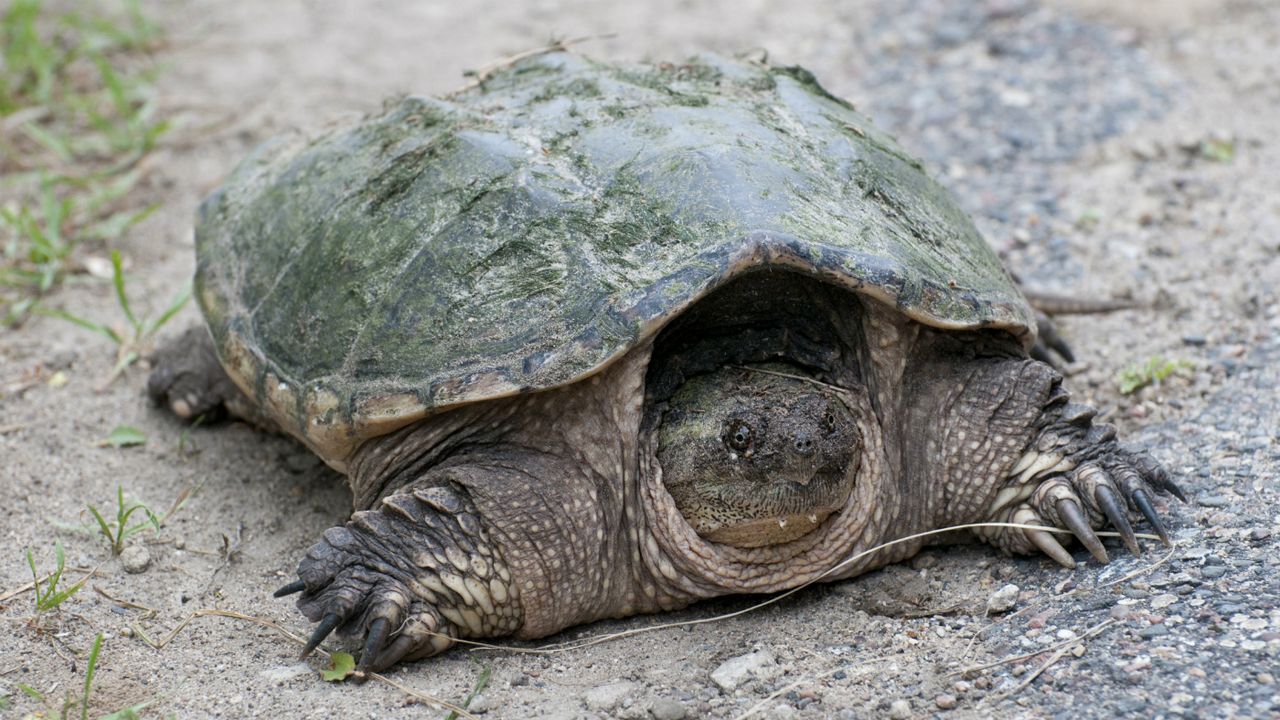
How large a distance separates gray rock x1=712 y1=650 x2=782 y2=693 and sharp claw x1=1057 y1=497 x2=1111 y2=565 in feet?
2.50

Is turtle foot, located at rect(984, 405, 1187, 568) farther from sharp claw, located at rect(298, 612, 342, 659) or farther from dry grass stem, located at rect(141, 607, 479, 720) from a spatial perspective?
sharp claw, located at rect(298, 612, 342, 659)

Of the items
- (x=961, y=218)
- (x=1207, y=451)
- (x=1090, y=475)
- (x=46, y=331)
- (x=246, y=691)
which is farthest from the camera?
(x=46, y=331)

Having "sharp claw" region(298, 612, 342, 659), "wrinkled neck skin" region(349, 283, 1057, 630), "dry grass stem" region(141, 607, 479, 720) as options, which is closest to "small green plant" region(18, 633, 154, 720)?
A: "dry grass stem" region(141, 607, 479, 720)

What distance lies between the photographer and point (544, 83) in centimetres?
383

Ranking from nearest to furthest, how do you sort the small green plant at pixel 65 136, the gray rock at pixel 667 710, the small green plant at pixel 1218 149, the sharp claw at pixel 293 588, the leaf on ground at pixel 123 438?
the gray rock at pixel 667 710, the sharp claw at pixel 293 588, the leaf on ground at pixel 123 438, the small green plant at pixel 65 136, the small green plant at pixel 1218 149

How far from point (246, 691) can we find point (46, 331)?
94.9 inches

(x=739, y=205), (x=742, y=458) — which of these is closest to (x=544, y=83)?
(x=739, y=205)

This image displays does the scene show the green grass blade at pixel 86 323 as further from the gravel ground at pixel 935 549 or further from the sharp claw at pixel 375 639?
the sharp claw at pixel 375 639

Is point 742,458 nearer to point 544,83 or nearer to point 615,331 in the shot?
point 615,331

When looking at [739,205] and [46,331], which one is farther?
[46,331]

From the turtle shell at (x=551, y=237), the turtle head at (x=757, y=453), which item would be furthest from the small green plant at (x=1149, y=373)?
the turtle head at (x=757, y=453)

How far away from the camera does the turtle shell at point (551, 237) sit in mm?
2938

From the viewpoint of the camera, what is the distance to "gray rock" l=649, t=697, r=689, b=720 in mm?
2711

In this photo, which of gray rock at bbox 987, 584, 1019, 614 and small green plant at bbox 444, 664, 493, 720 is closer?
small green plant at bbox 444, 664, 493, 720
